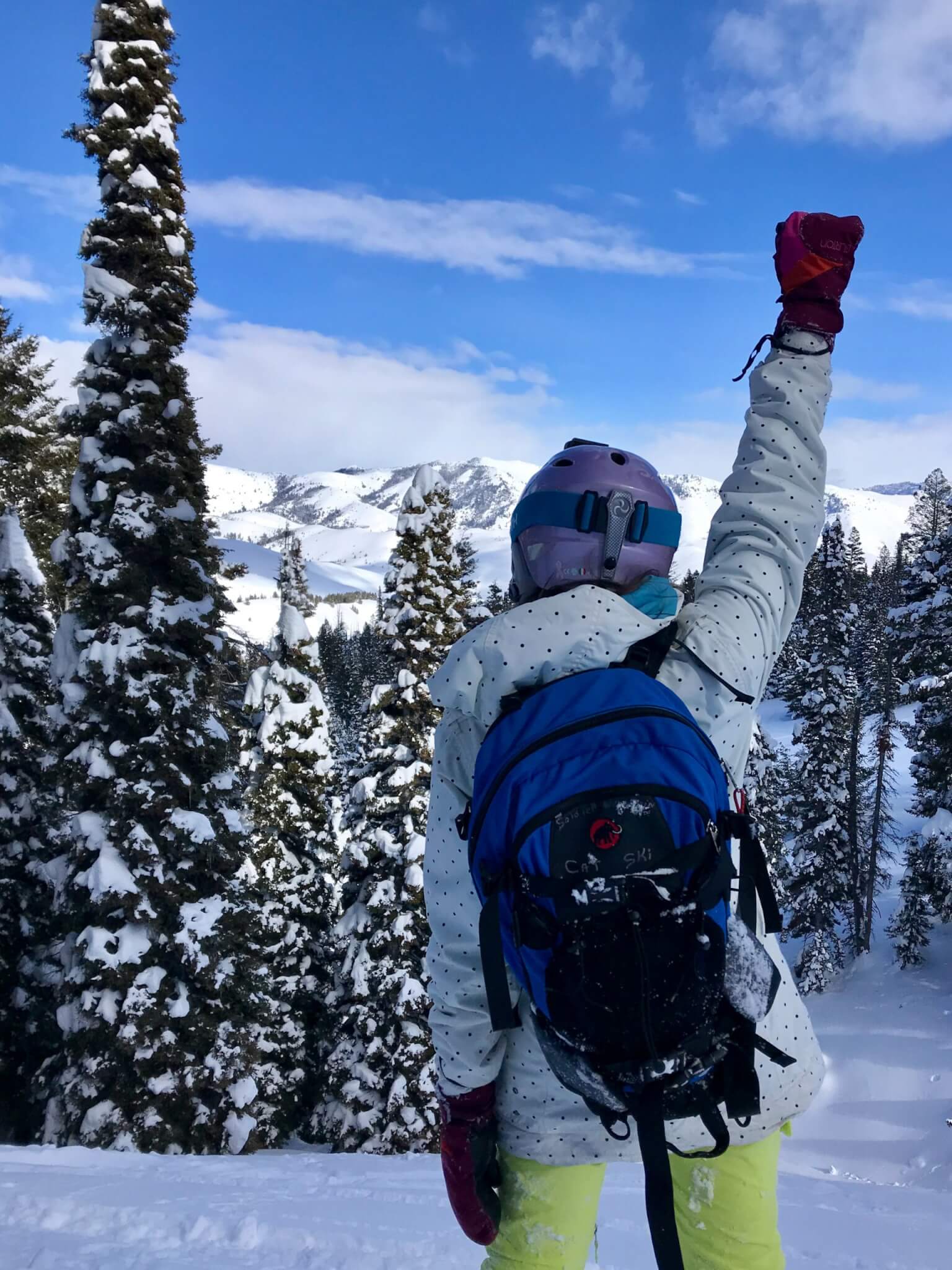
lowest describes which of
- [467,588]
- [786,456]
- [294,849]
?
[294,849]

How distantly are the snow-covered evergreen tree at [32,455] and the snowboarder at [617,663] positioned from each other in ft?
61.6

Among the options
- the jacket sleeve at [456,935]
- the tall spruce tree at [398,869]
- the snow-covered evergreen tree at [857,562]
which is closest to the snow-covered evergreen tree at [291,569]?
the tall spruce tree at [398,869]

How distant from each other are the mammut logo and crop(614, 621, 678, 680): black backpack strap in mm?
434

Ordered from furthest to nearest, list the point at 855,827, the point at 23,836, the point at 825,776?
1. the point at 855,827
2. the point at 825,776
3. the point at 23,836

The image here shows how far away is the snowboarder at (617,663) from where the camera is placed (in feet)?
6.67

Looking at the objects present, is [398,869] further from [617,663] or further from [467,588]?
[617,663]

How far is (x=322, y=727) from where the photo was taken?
2219cm

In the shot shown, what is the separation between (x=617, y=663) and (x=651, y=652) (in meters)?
0.12

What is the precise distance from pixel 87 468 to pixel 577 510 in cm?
1185

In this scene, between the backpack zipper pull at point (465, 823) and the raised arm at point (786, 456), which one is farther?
the raised arm at point (786, 456)

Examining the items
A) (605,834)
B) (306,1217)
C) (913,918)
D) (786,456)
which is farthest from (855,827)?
(605,834)

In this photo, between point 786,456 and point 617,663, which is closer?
point 617,663

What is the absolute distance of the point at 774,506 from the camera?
2299mm

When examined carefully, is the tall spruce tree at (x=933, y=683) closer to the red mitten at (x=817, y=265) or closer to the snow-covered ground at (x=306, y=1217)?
the snow-covered ground at (x=306, y=1217)
